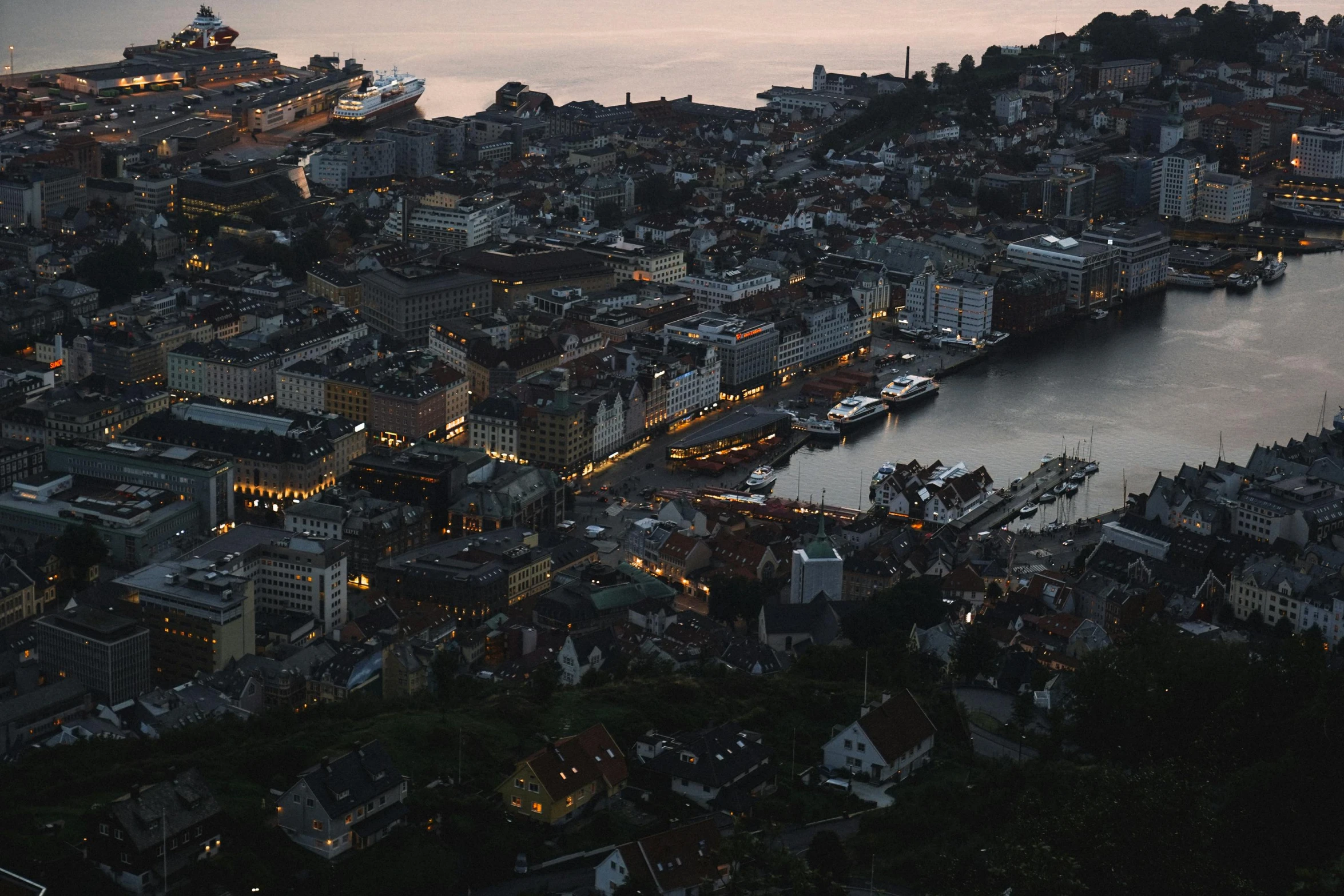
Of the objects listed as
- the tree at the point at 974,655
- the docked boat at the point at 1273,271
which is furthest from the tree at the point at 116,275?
the docked boat at the point at 1273,271

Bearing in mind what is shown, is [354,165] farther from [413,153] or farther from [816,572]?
[816,572]

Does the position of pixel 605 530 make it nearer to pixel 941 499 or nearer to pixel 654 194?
pixel 941 499

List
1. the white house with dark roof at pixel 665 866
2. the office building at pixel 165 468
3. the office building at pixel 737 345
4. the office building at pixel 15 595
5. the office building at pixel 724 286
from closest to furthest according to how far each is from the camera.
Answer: the white house with dark roof at pixel 665 866 → the office building at pixel 15 595 → the office building at pixel 165 468 → the office building at pixel 737 345 → the office building at pixel 724 286

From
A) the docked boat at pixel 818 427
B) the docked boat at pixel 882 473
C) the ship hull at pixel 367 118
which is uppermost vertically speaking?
the ship hull at pixel 367 118

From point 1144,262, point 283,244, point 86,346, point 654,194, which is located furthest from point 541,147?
point 86,346

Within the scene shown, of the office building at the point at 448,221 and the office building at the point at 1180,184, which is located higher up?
the office building at the point at 1180,184

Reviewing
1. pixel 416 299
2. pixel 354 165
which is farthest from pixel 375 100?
pixel 416 299

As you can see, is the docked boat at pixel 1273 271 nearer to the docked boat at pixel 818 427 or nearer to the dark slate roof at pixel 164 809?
the docked boat at pixel 818 427
